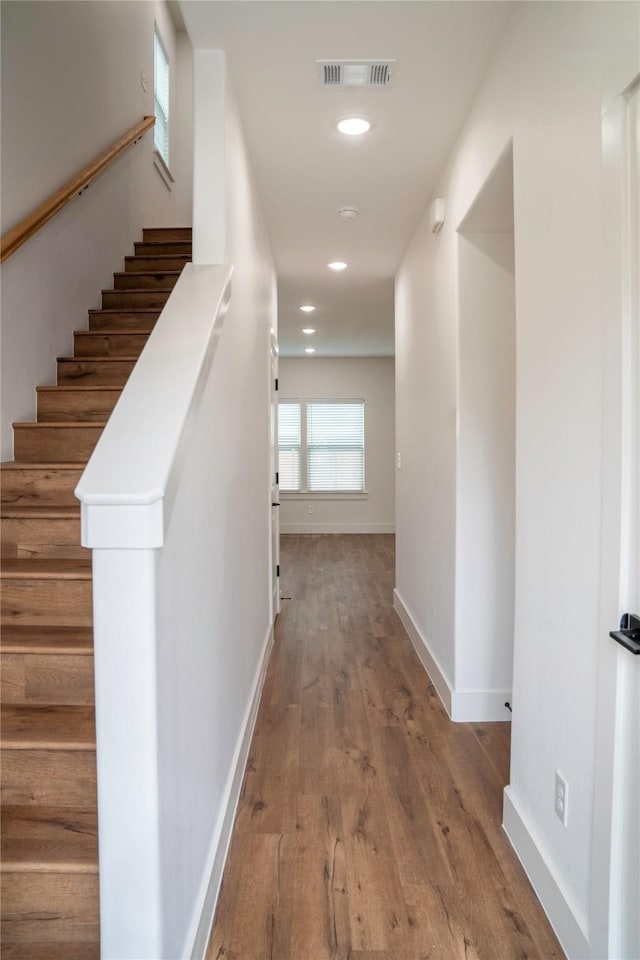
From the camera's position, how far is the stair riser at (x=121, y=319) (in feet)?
9.96

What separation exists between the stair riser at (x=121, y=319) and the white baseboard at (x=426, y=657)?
2.37 meters

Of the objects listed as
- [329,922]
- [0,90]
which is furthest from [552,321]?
[0,90]

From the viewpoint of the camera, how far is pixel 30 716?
1516 millimetres

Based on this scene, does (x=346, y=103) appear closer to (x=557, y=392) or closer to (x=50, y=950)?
(x=557, y=392)

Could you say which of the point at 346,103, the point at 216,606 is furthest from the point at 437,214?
the point at 216,606

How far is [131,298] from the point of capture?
10.7 ft

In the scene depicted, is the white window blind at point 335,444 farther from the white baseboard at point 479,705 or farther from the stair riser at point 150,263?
the white baseboard at point 479,705

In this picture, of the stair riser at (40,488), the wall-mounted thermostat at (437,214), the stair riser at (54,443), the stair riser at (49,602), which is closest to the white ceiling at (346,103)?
the wall-mounted thermostat at (437,214)

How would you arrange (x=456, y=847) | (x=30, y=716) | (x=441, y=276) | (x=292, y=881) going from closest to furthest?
(x=30, y=716), (x=292, y=881), (x=456, y=847), (x=441, y=276)

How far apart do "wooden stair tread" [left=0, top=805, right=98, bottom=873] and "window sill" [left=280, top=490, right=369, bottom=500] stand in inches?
296


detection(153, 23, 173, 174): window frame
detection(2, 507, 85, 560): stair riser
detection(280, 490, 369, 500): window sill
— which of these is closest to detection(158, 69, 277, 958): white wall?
detection(2, 507, 85, 560): stair riser

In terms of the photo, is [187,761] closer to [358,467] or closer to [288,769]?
[288,769]

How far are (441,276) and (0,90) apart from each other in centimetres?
203

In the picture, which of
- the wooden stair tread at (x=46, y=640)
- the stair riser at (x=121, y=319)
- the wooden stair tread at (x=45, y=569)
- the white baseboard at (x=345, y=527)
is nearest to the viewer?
the wooden stair tread at (x=46, y=640)
